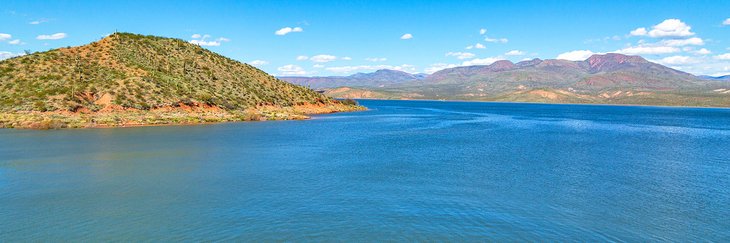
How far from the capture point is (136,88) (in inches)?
3511

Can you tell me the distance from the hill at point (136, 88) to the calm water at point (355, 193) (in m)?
32.1

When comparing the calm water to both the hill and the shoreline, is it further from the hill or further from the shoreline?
the hill

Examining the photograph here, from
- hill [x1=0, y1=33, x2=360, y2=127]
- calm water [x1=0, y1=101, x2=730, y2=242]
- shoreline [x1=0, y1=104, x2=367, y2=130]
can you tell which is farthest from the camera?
hill [x1=0, y1=33, x2=360, y2=127]

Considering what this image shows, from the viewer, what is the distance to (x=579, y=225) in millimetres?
19781

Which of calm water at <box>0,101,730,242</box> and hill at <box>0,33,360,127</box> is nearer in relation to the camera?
calm water at <box>0,101,730,242</box>

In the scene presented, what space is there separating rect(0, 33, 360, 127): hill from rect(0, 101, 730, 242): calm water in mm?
32136

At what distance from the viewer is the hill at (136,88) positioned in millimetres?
75188

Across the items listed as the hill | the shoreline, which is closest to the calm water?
the shoreline

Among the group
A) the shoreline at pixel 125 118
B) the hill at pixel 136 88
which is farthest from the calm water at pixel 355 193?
the hill at pixel 136 88

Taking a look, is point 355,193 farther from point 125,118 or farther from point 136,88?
→ point 136,88

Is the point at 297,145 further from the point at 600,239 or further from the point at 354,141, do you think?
the point at 600,239

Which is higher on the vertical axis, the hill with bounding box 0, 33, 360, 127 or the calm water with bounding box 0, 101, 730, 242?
the hill with bounding box 0, 33, 360, 127

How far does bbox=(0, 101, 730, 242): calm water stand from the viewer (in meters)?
18.9

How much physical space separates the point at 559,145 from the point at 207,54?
363 feet
